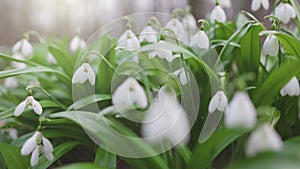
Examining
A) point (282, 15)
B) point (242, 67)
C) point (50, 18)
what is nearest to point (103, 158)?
point (242, 67)

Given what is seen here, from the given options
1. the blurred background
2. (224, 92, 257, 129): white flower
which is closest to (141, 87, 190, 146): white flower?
(224, 92, 257, 129): white flower

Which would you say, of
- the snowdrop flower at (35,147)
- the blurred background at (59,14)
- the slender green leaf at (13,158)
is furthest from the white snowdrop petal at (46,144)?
the blurred background at (59,14)

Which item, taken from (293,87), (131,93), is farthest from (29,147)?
(293,87)

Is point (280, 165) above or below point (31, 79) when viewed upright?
above

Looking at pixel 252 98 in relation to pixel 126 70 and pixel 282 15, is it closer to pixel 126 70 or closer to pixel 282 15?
pixel 282 15

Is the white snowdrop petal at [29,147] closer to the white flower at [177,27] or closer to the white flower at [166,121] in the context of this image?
the white flower at [166,121]
